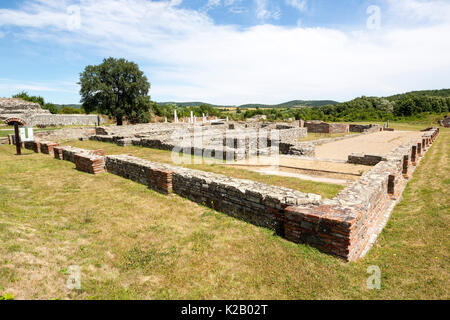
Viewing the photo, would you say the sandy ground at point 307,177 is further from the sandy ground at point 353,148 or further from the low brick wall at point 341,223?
the sandy ground at point 353,148

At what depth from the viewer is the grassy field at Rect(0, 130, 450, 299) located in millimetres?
3023

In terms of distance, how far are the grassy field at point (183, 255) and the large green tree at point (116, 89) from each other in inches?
1073

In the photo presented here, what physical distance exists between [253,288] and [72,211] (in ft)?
14.9

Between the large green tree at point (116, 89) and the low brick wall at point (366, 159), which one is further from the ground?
the large green tree at point (116, 89)

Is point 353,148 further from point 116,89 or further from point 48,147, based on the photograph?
point 116,89

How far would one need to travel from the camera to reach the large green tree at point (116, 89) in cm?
2986

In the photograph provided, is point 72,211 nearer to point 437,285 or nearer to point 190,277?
point 190,277

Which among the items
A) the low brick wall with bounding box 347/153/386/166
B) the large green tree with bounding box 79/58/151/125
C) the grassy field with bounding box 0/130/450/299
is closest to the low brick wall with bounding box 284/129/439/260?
the grassy field with bounding box 0/130/450/299

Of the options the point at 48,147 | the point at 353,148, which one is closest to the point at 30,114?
the point at 48,147

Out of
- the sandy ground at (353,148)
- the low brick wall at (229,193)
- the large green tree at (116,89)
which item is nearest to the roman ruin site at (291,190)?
the low brick wall at (229,193)

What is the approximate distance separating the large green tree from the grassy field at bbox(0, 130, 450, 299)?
89.4ft

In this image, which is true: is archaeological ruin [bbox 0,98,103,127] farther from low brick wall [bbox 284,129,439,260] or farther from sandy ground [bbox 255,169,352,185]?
low brick wall [bbox 284,129,439,260]

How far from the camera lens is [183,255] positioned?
12.6 ft

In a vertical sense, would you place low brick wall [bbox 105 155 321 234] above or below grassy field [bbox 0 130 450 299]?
above
